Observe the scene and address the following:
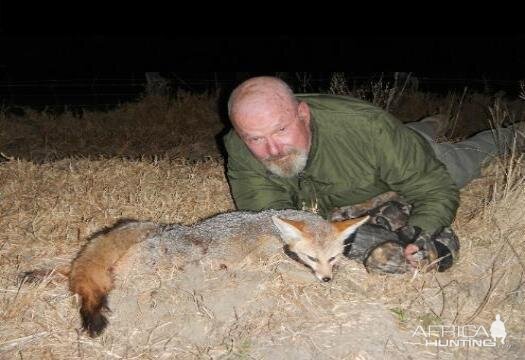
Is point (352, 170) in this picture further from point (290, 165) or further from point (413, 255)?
point (413, 255)

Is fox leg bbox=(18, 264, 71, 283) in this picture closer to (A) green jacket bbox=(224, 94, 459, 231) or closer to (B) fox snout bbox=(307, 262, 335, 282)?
(A) green jacket bbox=(224, 94, 459, 231)

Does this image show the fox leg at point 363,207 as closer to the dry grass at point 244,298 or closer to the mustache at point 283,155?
the dry grass at point 244,298

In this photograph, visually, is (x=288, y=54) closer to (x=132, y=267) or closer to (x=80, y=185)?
(x=80, y=185)

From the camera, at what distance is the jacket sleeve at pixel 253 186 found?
4.52m

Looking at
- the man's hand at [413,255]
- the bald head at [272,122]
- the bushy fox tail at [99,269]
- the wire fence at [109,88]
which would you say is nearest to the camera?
the bushy fox tail at [99,269]

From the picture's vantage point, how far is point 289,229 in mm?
3572

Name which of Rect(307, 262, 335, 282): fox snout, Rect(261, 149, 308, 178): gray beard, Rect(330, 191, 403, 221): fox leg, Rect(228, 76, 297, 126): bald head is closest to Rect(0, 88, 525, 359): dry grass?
Rect(307, 262, 335, 282): fox snout

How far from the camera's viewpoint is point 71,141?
9.61 m

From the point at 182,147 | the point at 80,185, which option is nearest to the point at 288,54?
the point at 182,147

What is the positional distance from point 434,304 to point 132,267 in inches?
84.0

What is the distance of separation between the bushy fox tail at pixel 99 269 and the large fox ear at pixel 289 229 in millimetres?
936

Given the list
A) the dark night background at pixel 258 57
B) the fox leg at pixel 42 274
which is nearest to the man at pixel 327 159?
the fox leg at pixel 42 274

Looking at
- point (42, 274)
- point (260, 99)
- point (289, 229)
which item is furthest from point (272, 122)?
point (42, 274)

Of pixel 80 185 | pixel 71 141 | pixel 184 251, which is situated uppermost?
pixel 184 251
